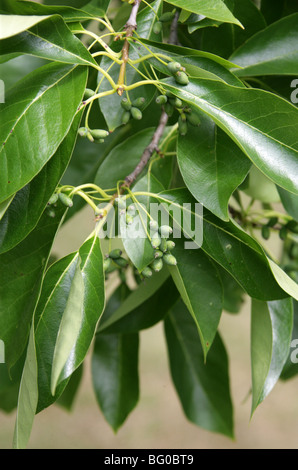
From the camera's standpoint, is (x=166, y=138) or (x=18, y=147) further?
(x=166, y=138)

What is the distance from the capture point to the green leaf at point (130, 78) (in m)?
0.49

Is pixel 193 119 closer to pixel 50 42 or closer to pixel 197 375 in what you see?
pixel 50 42

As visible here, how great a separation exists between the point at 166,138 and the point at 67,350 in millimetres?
296

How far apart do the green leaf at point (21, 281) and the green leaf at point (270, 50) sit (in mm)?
237

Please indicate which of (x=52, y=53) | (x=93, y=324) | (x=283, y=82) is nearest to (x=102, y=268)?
(x=93, y=324)

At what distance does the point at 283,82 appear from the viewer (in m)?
0.60

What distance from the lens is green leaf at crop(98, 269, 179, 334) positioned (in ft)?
2.08

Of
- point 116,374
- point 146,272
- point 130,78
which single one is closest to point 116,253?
point 146,272

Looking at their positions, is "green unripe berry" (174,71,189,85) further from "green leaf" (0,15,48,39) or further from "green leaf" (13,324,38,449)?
"green leaf" (13,324,38,449)

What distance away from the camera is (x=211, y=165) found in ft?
1.49

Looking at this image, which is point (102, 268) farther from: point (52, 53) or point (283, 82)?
point (283, 82)

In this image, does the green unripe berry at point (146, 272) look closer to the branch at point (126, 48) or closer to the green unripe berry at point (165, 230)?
the green unripe berry at point (165, 230)

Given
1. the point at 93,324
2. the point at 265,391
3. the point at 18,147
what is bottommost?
the point at 265,391

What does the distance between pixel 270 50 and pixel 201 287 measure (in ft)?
0.78
